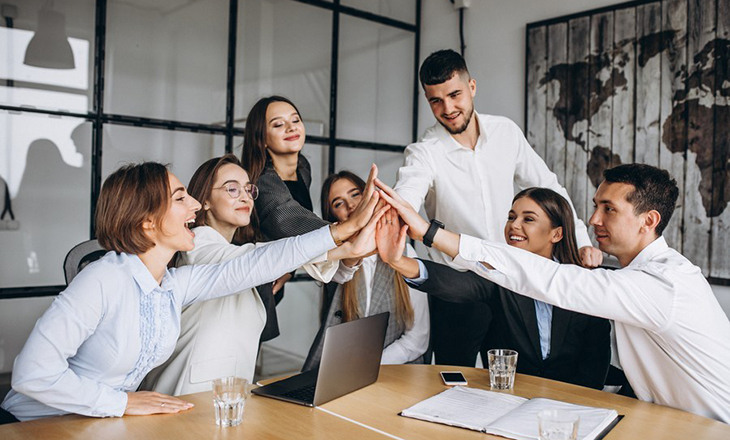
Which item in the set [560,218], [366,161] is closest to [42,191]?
[366,161]

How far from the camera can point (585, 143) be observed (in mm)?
3932

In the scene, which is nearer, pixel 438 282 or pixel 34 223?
pixel 438 282

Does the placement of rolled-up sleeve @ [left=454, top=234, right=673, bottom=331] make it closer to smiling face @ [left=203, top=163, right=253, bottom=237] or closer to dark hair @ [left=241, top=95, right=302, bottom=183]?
smiling face @ [left=203, top=163, right=253, bottom=237]

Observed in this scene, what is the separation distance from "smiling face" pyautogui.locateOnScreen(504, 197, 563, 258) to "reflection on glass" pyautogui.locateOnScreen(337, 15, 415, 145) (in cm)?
225

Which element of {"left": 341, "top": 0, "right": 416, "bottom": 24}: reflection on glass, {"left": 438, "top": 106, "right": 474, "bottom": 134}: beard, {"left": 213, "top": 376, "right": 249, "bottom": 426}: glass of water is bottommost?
{"left": 213, "top": 376, "right": 249, "bottom": 426}: glass of water

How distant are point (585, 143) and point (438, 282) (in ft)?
7.20

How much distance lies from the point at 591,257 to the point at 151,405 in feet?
5.51

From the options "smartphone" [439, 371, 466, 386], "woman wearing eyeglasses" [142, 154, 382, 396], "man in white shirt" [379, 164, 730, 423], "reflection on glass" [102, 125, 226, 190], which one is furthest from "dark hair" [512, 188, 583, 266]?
"reflection on glass" [102, 125, 226, 190]

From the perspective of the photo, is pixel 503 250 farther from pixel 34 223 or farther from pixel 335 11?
pixel 335 11

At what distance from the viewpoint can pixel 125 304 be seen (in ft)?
5.44

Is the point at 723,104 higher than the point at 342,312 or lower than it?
higher

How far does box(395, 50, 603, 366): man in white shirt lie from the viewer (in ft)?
9.04

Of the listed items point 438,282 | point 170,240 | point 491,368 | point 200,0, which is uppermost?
point 200,0

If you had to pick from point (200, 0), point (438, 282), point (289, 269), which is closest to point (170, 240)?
point (289, 269)
